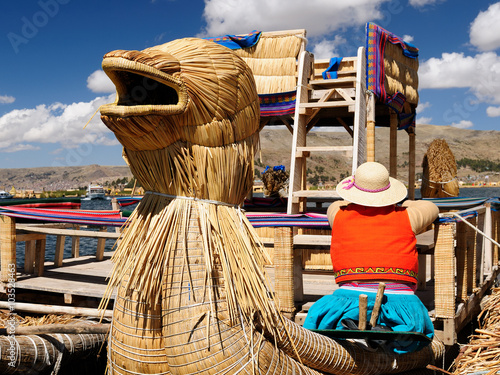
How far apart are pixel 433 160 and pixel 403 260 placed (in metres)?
10.4

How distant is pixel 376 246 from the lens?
306 centimetres

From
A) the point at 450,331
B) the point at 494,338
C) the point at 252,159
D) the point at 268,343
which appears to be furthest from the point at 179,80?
the point at 450,331

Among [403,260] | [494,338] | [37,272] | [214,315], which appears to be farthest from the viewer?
[37,272]

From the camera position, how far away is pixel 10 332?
3244mm

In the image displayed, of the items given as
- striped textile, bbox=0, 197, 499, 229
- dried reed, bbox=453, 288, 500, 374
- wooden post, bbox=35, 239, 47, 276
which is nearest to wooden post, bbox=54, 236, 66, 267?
wooden post, bbox=35, 239, 47, 276

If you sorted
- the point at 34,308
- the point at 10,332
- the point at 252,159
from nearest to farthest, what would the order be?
1. the point at 252,159
2. the point at 10,332
3. the point at 34,308

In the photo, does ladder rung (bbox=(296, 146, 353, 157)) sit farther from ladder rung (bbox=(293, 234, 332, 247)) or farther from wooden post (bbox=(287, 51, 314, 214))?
ladder rung (bbox=(293, 234, 332, 247))

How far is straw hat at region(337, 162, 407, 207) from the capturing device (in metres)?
3.16

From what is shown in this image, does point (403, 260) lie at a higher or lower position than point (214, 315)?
higher

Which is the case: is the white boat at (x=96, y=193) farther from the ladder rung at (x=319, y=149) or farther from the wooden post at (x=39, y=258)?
the ladder rung at (x=319, y=149)

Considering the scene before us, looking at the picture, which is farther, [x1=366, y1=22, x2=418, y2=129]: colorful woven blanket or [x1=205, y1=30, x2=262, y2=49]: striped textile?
[x1=205, y1=30, x2=262, y2=49]: striped textile

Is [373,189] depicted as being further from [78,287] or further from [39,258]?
[39,258]

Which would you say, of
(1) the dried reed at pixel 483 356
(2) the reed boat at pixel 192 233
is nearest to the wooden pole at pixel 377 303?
(2) the reed boat at pixel 192 233

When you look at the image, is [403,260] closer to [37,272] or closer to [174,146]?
[174,146]
